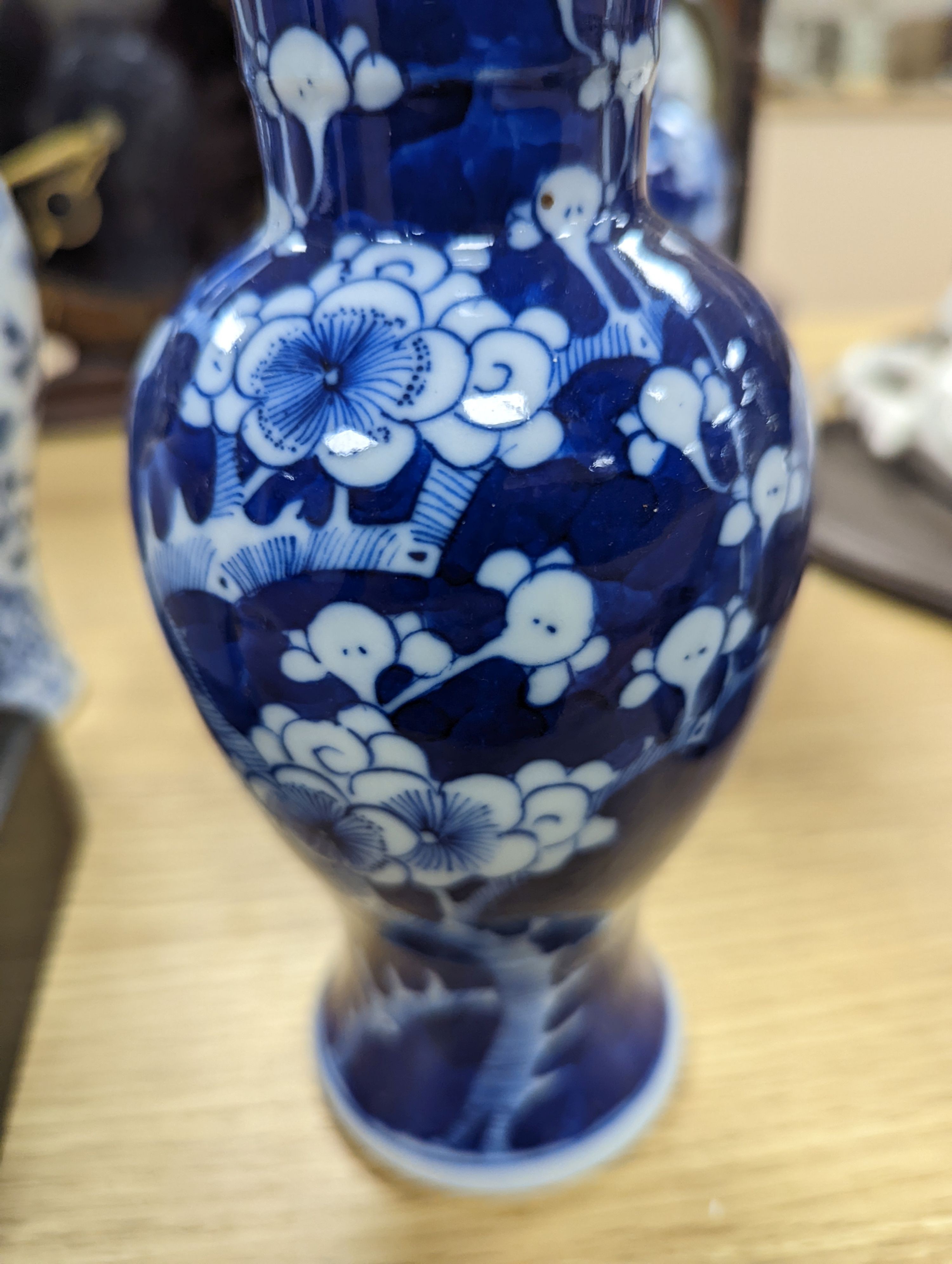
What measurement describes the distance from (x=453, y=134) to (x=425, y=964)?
11.0 inches

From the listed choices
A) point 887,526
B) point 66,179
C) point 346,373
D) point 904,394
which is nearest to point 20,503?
point 346,373

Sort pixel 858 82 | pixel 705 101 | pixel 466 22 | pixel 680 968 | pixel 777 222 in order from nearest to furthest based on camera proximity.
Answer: pixel 466 22 < pixel 680 968 < pixel 705 101 < pixel 858 82 < pixel 777 222

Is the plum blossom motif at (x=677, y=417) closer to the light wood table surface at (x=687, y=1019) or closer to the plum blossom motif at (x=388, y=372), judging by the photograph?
the plum blossom motif at (x=388, y=372)

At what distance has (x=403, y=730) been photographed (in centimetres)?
30

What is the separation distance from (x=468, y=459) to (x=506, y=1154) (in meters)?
0.29

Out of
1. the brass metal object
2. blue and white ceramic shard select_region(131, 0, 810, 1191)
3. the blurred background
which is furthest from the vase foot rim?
the brass metal object

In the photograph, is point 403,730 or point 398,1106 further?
point 398,1106

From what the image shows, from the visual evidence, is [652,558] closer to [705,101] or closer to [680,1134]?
[680,1134]

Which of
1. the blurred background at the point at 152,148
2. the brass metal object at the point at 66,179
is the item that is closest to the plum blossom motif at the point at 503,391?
the blurred background at the point at 152,148

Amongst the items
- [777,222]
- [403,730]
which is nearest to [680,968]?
[403,730]

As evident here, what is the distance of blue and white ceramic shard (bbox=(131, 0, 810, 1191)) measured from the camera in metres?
0.27

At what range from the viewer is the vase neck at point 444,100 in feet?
0.89

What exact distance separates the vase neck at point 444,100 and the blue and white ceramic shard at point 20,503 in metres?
0.19

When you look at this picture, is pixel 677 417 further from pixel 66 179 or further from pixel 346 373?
pixel 66 179
